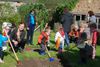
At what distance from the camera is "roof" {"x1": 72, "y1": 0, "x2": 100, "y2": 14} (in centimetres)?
3553

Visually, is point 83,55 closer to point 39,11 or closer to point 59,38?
point 59,38

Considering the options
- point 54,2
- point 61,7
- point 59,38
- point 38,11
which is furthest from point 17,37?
point 54,2

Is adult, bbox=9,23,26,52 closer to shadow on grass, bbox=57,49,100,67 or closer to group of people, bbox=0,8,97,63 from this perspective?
group of people, bbox=0,8,97,63

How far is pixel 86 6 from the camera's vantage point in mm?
36094

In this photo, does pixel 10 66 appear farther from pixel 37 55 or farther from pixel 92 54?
pixel 92 54

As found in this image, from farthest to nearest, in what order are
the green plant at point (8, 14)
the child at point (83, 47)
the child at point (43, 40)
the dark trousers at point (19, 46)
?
1. the green plant at point (8, 14)
2. the child at point (43, 40)
3. the dark trousers at point (19, 46)
4. the child at point (83, 47)

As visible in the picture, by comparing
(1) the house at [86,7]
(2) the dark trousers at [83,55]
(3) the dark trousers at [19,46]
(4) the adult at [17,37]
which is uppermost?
(4) the adult at [17,37]

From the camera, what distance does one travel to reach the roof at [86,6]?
117ft

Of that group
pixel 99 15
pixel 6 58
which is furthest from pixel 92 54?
pixel 99 15

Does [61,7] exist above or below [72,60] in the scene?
above

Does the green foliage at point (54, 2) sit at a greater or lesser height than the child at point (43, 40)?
lesser

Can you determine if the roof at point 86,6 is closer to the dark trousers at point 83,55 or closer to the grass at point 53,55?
the grass at point 53,55

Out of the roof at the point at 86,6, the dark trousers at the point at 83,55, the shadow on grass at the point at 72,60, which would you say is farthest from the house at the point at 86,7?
the dark trousers at the point at 83,55

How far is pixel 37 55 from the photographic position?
1747 cm
